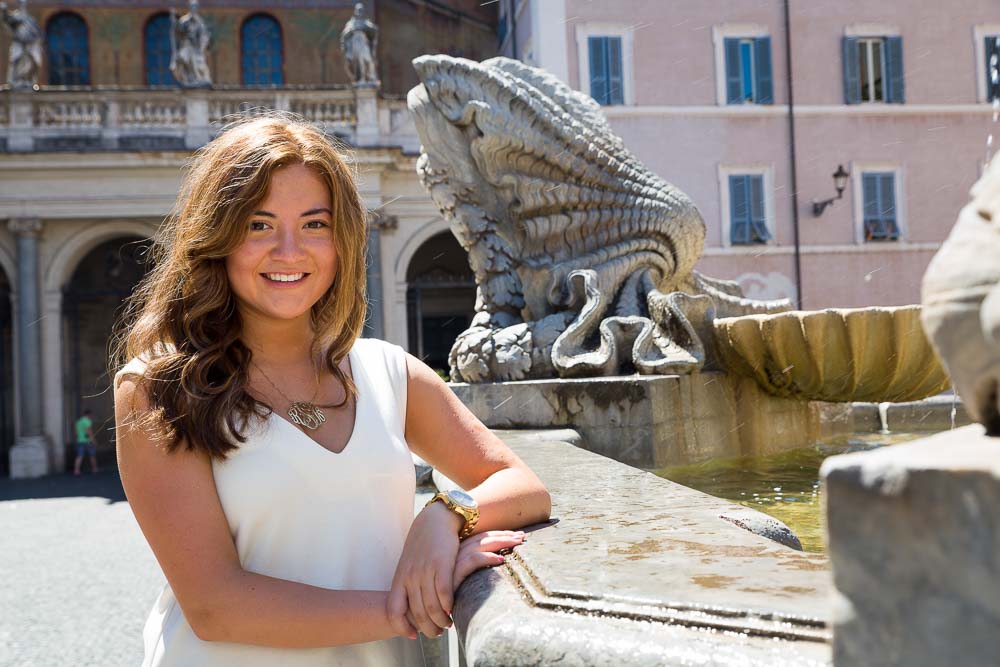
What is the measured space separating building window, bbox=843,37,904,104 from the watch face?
778 inches

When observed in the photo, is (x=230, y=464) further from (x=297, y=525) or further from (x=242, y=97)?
(x=242, y=97)

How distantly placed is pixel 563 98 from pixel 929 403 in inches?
118

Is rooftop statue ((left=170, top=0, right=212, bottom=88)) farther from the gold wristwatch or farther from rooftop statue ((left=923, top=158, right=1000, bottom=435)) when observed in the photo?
rooftop statue ((left=923, top=158, right=1000, bottom=435))

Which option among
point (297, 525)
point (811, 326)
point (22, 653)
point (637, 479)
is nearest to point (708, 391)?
point (811, 326)

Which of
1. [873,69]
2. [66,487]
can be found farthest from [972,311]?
[873,69]

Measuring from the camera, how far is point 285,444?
55.8 inches

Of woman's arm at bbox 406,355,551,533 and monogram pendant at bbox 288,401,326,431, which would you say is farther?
woman's arm at bbox 406,355,551,533

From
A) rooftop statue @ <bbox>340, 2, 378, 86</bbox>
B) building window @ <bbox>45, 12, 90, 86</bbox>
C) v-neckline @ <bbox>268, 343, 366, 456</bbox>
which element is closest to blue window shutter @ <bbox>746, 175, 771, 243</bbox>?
rooftop statue @ <bbox>340, 2, 378, 86</bbox>

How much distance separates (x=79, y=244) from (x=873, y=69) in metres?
16.1

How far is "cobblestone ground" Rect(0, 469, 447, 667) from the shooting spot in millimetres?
4527

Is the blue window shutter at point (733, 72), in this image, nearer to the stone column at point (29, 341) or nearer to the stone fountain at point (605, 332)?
the stone column at point (29, 341)

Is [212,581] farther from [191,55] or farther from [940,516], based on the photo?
[191,55]

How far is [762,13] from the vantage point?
1894cm

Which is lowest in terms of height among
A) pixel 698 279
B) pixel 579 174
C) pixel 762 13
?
pixel 698 279
